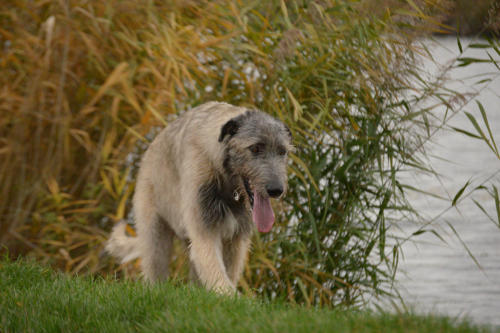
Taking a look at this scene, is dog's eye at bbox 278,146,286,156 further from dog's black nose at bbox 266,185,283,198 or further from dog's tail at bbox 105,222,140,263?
dog's tail at bbox 105,222,140,263

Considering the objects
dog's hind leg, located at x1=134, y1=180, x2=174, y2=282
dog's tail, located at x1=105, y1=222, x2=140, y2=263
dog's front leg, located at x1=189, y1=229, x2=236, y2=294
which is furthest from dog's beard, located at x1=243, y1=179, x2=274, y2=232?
dog's tail, located at x1=105, y1=222, x2=140, y2=263

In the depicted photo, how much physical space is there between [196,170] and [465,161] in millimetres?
8408

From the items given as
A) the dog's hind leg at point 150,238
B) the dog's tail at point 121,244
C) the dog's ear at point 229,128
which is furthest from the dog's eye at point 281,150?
the dog's tail at point 121,244

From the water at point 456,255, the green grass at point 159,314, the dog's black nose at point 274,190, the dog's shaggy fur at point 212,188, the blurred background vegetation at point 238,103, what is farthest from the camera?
the water at point 456,255

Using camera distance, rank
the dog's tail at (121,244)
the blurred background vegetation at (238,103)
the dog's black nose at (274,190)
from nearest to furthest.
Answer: the dog's black nose at (274,190), the dog's tail at (121,244), the blurred background vegetation at (238,103)

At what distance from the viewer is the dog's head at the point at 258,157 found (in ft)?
14.8

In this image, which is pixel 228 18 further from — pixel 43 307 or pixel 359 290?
pixel 43 307

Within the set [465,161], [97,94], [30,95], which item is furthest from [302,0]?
[465,161]

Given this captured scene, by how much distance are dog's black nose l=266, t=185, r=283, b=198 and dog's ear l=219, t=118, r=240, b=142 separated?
0.48m

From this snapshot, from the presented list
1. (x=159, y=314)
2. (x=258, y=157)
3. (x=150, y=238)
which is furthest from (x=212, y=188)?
(x=159, y=314)

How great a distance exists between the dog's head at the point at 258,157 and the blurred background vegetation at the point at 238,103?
41.8 inches

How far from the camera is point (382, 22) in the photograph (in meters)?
5.56

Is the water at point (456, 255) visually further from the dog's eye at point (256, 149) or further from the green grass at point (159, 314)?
the green grass at point (159, 314)

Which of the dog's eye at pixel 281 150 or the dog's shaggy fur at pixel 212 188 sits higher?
the dog's eye at pixel 281 150
